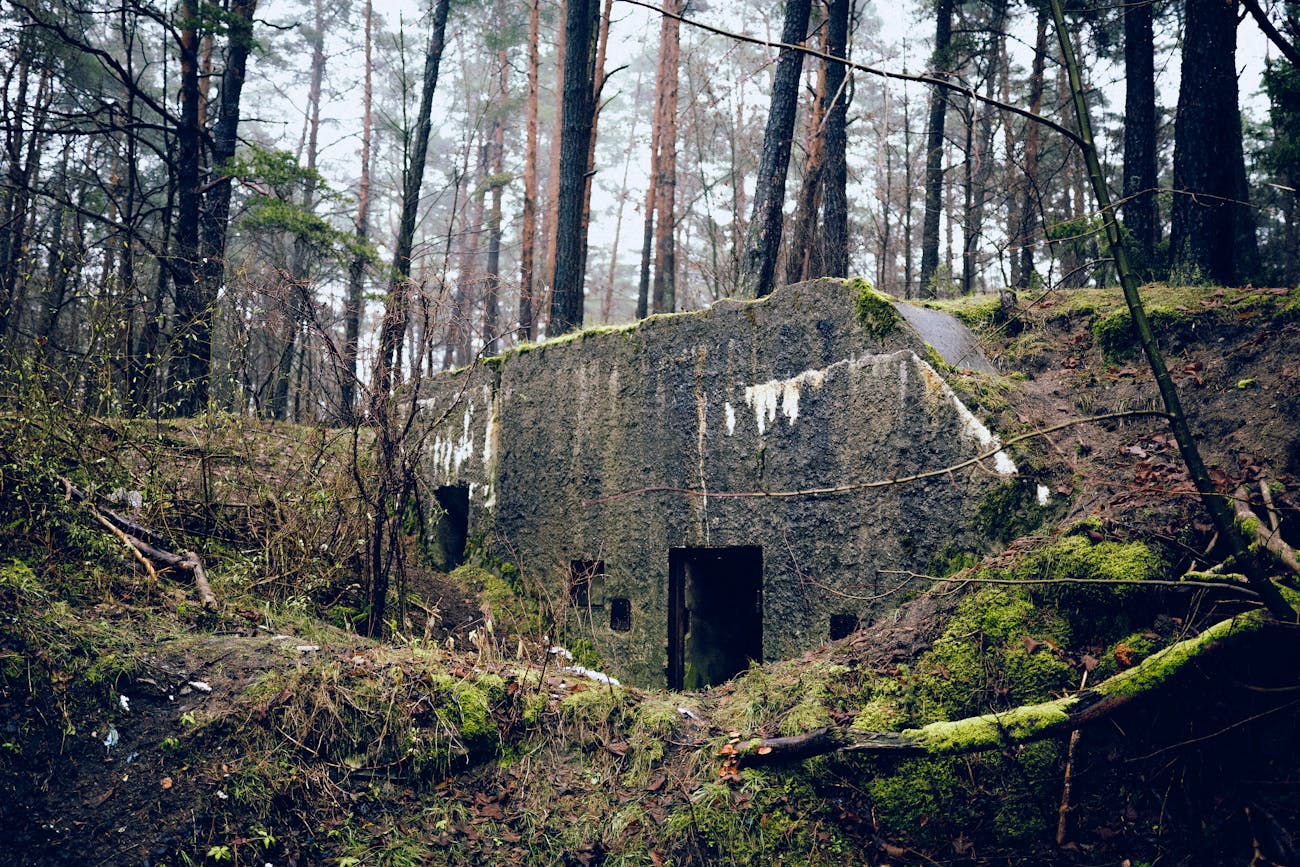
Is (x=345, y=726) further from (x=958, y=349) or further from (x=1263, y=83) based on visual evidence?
(x=1263, y=83)

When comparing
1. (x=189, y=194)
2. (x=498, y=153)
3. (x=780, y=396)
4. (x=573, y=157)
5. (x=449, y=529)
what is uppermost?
→ (x=498, y=153)

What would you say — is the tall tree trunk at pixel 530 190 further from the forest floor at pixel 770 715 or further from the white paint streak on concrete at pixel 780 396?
the forest floor at pixel 770 715

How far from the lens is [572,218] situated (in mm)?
9914

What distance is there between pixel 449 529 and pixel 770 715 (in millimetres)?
5147

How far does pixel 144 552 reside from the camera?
5402 mm

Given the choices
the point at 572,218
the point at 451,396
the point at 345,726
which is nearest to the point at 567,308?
the point at 572,218

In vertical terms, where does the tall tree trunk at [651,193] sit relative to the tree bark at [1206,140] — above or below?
above

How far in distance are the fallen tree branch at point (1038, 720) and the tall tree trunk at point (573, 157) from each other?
22.4 feet

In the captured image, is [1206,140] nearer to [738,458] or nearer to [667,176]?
[738,458]

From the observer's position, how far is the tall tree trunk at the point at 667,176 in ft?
50.4

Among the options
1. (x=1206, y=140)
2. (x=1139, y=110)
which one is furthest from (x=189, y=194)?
(x=1139, y=110)

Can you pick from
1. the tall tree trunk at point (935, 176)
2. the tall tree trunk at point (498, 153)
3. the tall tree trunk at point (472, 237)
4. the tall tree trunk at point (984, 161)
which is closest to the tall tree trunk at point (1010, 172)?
the tall tree trunk at point (984, 161)

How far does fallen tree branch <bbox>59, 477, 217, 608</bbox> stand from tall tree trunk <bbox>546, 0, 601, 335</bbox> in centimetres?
486

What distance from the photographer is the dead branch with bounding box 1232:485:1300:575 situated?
9.95 feet
